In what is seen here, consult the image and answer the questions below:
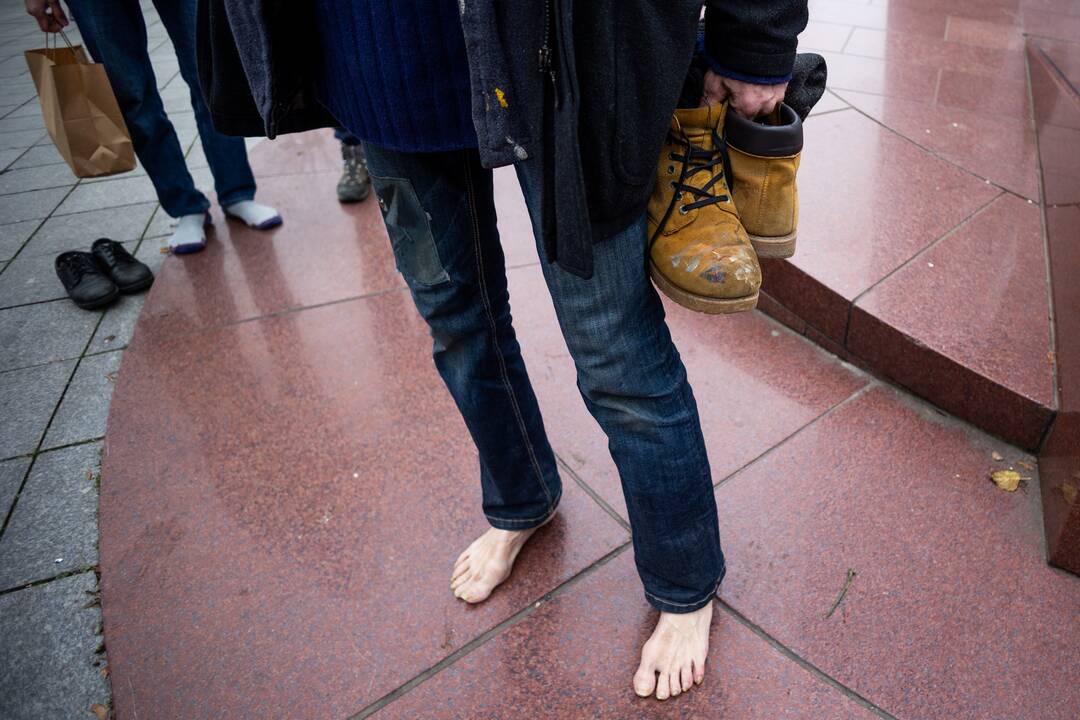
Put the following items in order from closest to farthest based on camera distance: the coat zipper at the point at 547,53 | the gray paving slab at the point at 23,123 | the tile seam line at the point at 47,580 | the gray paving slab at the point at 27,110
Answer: the coat zipper at the point at 547,53 → the tile seam line at the point at 47,580 → the gray paving slab at the point at 23,123 → the gray paving slab at the point at 27,110

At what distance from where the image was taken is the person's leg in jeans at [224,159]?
2969 millimetres

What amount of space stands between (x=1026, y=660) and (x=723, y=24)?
1421 mm

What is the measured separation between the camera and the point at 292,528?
1.94 metres

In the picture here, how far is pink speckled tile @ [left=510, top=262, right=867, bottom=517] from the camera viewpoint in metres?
2.05

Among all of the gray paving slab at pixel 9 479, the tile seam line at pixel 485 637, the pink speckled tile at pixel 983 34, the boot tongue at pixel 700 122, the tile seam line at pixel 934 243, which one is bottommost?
the tile seam line at pixel 485 637

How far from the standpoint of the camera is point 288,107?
1.22 metres

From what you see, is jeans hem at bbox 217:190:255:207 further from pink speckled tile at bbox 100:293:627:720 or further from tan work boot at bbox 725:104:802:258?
tan work boot at bbox 725:104:802:258

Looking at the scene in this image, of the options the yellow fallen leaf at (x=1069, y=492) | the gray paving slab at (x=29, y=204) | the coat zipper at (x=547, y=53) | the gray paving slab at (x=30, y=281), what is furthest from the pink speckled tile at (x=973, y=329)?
the gray paving slab at (x=29, y=204)

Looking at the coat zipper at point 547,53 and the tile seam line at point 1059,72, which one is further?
the tile seam line at point 1059,72

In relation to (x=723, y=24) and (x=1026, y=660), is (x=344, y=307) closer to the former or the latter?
(x=723, y=24)

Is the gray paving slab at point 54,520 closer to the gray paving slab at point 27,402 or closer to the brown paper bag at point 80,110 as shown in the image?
the gray paving slab at point 27,402

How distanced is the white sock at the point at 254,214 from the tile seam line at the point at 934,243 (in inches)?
101

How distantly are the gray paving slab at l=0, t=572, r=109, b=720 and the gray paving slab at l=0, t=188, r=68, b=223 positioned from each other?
2.65 m

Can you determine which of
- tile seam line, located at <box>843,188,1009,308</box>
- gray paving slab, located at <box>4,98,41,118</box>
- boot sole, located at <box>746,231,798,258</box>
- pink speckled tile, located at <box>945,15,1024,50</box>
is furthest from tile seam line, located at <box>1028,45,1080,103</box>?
gray paving slab, located at <box>4,98,41,118</box>
